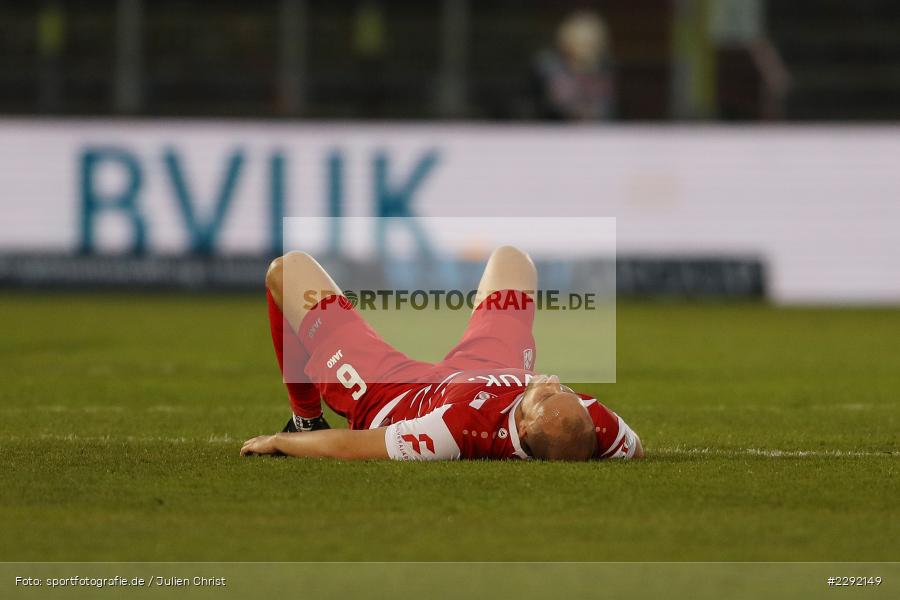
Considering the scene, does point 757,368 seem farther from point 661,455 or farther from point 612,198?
point 612,198

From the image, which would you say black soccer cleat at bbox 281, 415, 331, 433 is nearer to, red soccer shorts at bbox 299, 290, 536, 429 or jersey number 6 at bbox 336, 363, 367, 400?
red soccer shorts at bbox 299, 290, 536, 429

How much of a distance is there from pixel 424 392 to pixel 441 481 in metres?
0.55

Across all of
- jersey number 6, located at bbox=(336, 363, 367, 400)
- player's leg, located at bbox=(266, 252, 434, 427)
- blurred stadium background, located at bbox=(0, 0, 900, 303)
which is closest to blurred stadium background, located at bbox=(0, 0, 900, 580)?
blurred stadium background, located at bbox=(0, 0, 900, 303)

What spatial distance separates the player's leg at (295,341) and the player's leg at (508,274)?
90 centimetres

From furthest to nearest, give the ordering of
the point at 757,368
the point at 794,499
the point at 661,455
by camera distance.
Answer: the point at 757,368 < the point at 661,455 < the point at 794,499

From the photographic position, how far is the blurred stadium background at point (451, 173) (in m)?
12.7

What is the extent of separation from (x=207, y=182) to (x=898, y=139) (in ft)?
29.3

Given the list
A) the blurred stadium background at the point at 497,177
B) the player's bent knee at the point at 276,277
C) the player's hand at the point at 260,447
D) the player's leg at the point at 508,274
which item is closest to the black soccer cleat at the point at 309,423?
the player's hand at the point at 260,447

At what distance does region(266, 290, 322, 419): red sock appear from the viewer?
23.6 ft

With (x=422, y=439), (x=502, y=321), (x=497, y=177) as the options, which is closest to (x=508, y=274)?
(x=502, y=321)

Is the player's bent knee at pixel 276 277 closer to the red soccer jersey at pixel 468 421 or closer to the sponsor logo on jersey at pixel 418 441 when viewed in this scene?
the red soccer jersey at pixel 468 421

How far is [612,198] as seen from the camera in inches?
792

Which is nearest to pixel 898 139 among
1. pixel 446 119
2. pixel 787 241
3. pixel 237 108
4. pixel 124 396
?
pixel 787 241

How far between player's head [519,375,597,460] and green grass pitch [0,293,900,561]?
0.11 meters
